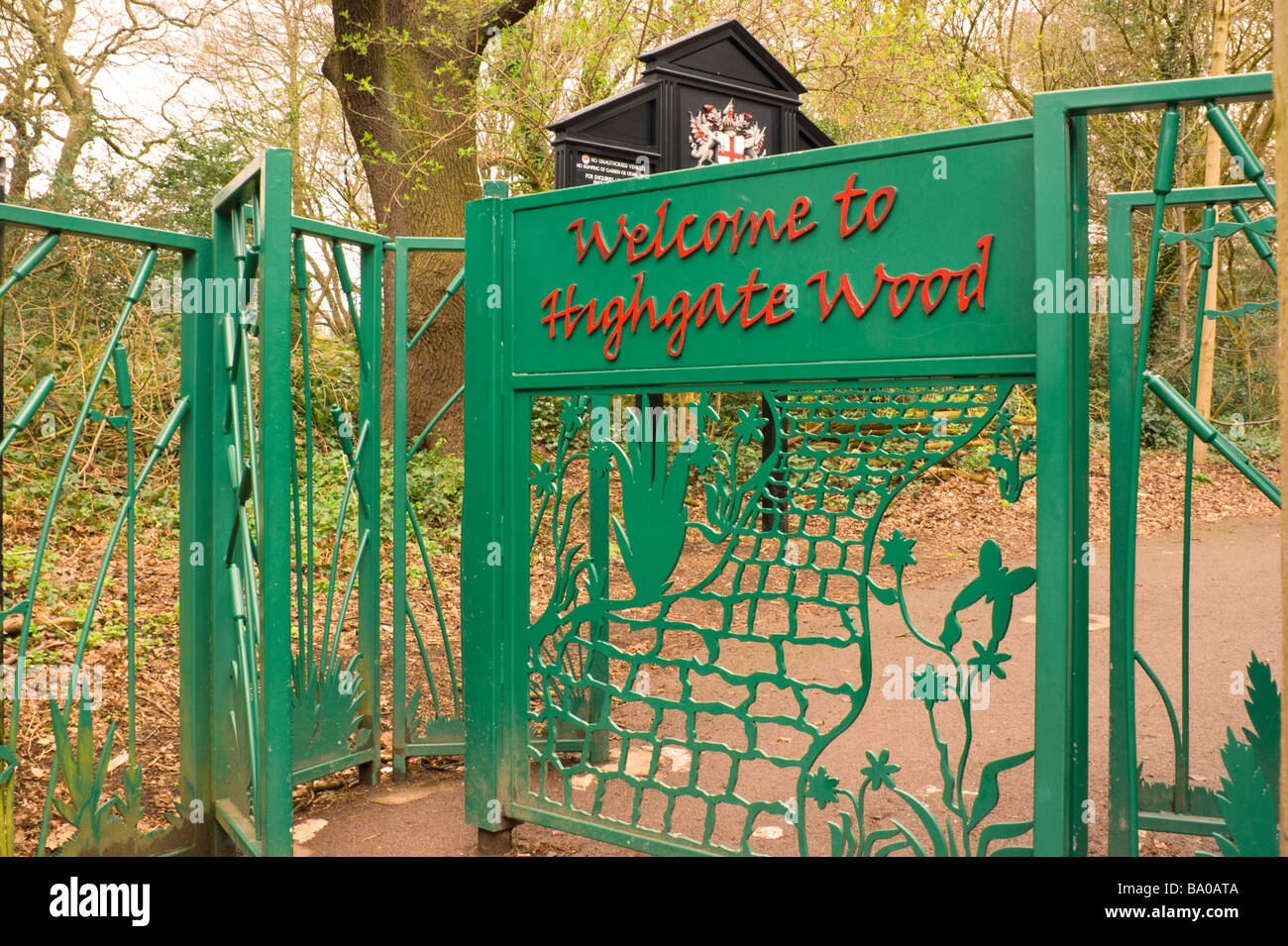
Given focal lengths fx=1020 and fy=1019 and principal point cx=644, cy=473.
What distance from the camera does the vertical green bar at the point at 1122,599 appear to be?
242cm

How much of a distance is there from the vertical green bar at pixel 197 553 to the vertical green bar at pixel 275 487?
77 cm

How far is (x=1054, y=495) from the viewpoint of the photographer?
236cm

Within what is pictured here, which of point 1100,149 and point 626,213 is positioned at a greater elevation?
point 1100,149

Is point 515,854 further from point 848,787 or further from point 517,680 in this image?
point 848,787

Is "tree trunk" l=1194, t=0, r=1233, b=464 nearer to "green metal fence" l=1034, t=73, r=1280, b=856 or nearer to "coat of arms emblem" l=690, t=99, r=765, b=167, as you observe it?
"coat of arms emblem" l=690, t=99, r=765, b=167

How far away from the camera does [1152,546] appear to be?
9695mm

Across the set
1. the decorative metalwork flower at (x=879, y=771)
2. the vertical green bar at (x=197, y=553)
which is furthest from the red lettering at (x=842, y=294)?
the vertical green bar at (x=197, y=553)

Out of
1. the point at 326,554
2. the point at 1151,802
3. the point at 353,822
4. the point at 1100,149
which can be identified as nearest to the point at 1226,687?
the point at 1151,802

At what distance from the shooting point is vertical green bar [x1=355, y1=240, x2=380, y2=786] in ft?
13.3

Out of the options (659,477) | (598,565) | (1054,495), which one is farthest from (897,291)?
(598,565)

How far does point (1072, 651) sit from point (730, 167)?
1.61 meters

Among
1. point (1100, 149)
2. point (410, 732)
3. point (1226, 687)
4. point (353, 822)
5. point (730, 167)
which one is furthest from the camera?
point (1100, 149)

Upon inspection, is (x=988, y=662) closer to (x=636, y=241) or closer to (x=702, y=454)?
(x=702, y=454)

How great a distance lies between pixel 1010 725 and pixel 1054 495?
2781 mm
